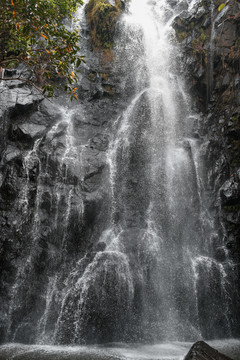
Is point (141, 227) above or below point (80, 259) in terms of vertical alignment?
above

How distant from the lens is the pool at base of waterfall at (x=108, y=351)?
688 centimetres

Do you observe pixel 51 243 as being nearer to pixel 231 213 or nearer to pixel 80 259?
pixel 80 259

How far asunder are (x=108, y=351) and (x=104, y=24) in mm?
19261

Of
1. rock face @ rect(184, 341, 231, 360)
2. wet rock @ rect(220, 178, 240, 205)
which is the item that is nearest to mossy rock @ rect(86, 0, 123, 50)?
wet rock @ rect(220, 178, 240, 205)

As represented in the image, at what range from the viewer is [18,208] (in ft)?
35.1

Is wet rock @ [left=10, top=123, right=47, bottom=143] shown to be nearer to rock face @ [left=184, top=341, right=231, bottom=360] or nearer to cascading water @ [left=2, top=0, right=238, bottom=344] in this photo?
cascading water @ [left=2, top=0, right=238, bottom=344]

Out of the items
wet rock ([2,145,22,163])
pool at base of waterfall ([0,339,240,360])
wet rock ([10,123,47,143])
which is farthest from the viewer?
wet rock ([10,123,47,143])

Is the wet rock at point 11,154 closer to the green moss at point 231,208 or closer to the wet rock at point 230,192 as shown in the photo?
the wet rock at point 230,192

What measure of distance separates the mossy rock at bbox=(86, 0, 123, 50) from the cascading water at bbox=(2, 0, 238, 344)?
17.0ft

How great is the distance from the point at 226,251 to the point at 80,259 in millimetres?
5664

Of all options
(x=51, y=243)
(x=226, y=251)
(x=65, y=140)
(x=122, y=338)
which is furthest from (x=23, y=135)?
(x=226, y=251)

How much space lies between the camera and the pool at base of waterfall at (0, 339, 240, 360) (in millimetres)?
6875

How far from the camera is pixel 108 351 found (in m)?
7.50

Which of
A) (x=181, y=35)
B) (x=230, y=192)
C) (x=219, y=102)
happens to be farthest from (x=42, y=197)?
(x=181, y=35)
